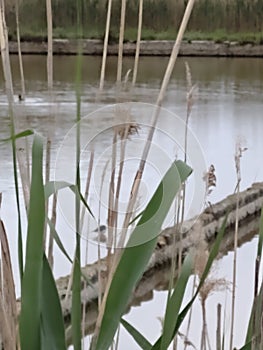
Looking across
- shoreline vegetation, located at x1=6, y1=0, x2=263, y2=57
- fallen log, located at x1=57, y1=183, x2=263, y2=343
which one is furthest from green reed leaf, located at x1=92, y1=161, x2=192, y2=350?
fallen log, located at x1=57, y1=183, x2=263, y2=343

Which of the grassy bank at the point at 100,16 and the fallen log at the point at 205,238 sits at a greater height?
the grassy bank at the point at 100,16

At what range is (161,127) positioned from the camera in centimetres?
62

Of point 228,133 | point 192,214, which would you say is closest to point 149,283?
point 192,214

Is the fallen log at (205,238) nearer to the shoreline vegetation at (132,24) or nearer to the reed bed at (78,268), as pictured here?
the shoreline vegetation at (132,24)

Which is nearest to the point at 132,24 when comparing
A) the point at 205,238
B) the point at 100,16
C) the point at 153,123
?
the point at 100,16

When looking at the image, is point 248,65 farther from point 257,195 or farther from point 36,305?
point 36,305

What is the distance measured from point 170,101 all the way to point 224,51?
2917 millimetres

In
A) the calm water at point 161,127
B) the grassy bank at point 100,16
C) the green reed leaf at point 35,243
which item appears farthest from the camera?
the grassy bank at point 100,16

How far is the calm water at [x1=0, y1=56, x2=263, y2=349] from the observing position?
2.05 feet

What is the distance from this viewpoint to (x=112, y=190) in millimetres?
621

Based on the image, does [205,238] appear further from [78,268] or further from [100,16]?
[78,268]

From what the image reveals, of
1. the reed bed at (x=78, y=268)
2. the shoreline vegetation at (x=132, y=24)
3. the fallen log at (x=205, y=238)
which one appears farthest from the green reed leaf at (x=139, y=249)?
the fallen log at (x=205, y=238)

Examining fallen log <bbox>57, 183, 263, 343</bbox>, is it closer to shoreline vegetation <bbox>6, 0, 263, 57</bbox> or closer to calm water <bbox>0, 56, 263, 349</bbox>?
calm water <bbox>0, 56, 263, 349</bbox>

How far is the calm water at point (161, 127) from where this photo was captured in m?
0.62
